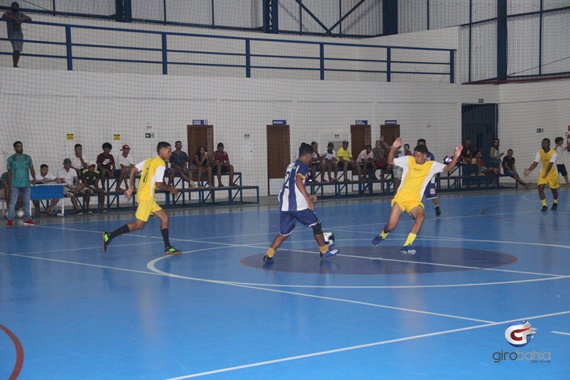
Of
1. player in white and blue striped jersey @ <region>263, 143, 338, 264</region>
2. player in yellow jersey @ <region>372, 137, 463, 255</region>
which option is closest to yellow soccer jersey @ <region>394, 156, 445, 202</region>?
player in yellow jersey @ <region>372, 137, 463, 255</region>

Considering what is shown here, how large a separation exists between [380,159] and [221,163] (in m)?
6.43

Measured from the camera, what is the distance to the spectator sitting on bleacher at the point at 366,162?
1142 inches

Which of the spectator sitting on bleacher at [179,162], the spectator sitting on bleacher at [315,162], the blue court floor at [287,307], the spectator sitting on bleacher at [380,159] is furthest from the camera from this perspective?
the spectator sitting on bleacher at [380,159]

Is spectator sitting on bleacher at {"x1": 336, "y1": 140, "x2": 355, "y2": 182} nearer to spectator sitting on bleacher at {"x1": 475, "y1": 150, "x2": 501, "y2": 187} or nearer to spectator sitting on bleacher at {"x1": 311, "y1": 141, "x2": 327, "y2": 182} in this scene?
spectator sitting on bleacher at {"x1": 311, "y1": 141, "x2": 327, "y2": 182}

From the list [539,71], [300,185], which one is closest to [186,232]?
[300,185]

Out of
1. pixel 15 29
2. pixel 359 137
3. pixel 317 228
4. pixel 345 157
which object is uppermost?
pixel 15 29

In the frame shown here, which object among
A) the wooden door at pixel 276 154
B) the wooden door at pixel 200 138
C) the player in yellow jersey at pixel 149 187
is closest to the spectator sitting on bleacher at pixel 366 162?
the wooden door at pixel 276 154

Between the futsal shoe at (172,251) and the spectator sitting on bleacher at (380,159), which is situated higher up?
the spectator sitting on bleacher at (380,159)

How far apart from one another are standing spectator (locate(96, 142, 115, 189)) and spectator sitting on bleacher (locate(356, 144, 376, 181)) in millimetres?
9265

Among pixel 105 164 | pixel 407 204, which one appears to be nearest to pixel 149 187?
pixel 407 204

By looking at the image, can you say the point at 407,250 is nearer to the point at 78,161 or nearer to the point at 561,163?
the point at 78,161

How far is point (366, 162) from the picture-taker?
2927 cm

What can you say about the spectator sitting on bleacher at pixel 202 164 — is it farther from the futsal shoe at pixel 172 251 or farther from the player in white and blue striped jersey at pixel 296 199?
the player in white and blue striped jersey at pixel 296 199

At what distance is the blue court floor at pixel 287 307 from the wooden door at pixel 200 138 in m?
11.2
